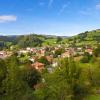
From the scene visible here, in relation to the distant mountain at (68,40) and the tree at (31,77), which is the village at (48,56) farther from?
the distant mountain at (68,40)

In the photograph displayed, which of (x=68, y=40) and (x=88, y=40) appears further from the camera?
(x=68, y=40)

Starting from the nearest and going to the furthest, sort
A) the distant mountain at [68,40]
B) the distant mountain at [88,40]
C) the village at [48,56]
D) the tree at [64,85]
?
the tree at [64,85] < the village at [48,56] < the distant mountain at [88,40] < the distant mountain at [68,40]

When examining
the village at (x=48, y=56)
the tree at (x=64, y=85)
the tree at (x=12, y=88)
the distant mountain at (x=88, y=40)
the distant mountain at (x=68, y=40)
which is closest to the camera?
the tree at (x=12, y=88)

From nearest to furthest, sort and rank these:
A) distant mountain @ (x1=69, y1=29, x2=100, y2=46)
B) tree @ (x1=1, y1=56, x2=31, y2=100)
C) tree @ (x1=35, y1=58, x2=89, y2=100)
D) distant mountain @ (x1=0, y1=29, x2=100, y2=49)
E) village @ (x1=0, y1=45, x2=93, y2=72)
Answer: tree @ (x1=1, y1=56, x2=31, y2=100) < tree @ (x1=35, y1=58, x2=89, y2=100) < village @ (x1=0, y1=45, x2=93, y2=72) < distant mountain @ (x1=69, y1=29, x2=100, y2=46) < distant mountain @ (x1=0, y1=29, x2=100, y2=49)

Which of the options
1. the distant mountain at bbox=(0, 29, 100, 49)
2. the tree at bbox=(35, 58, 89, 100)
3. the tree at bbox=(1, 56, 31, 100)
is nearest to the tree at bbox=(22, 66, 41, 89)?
the tree at bbox=(35, 58, 89, 100)

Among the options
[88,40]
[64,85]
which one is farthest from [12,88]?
[88,40]

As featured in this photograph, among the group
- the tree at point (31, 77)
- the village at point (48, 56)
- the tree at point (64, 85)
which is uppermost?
the tree at point (64, 85)

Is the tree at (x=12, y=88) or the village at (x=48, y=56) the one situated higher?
the tree at (x=12, y=88)

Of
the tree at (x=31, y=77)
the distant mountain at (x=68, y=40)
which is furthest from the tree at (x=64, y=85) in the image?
the distant mountain at (x=68, y=40)

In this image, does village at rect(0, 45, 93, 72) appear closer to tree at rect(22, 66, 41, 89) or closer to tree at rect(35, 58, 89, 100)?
tree at rect(22, 66, 41, 89)

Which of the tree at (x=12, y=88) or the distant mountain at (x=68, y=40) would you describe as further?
the distant mountain at (x=68, y=40)

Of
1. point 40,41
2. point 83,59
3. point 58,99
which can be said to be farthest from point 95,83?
point 40,41

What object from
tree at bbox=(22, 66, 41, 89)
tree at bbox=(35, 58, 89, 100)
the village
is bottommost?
the village

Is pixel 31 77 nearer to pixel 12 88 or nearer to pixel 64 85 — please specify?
pixel 64 85
